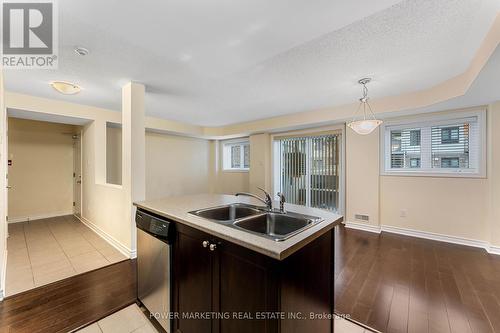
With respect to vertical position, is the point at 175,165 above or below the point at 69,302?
above

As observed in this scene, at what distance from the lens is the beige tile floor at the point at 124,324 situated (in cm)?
159

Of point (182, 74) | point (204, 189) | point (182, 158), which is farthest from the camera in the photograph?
point (204, 189)

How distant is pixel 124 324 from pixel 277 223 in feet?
4.84

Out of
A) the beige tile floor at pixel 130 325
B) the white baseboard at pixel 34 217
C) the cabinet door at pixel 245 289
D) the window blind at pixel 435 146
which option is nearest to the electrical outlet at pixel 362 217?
Result: the window blind at pixel 435 146

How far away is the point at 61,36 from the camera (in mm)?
1772

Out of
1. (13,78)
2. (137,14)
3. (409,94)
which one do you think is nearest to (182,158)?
(13,78)

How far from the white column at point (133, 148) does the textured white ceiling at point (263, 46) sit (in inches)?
8.6

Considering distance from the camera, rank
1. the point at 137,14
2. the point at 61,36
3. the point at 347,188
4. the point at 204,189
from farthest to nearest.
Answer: the point at 204,189, the point at 347,188, the point at 61,36, the point at 137,14

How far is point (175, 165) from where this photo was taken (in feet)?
19.3

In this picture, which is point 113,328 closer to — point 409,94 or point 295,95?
point 295,95

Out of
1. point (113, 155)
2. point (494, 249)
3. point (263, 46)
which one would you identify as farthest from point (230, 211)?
point (113, 155)

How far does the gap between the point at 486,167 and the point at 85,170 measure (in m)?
7.03

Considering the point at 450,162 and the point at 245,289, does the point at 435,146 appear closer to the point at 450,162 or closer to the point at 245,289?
the point at 450,162

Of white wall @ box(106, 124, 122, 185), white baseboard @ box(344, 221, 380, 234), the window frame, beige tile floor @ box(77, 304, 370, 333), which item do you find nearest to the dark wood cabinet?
beige tile floor @ box(77, 304, 370, 333)
